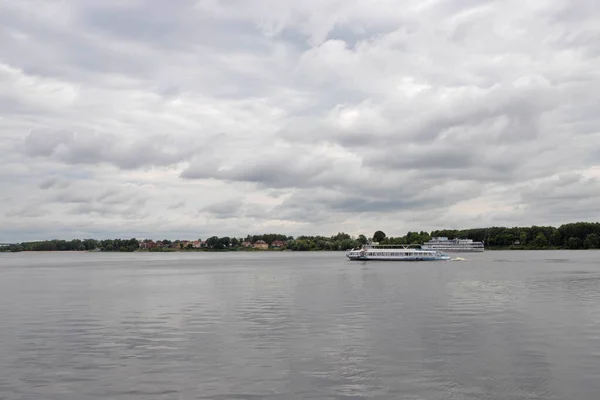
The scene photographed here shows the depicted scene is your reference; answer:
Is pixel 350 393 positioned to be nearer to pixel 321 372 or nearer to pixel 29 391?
pixel 321 372

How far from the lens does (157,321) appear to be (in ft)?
159

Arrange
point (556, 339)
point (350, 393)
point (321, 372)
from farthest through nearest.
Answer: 1. point (556, 339)
2. point (321, 372)
3. point (350, 393)

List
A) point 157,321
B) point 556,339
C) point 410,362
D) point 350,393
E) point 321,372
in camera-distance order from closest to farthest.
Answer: point 350,393 < point 321,372 < point 410,362 < point 556,339 < point 157,321

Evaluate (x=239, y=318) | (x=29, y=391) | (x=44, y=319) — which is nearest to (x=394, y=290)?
(x=239, y=318)

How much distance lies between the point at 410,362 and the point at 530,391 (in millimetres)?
7015

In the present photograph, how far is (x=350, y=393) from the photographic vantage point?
2550 centimetres

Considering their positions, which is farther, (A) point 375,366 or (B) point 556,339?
(B) point 556,339

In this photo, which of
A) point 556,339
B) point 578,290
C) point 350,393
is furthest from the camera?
point 578,290

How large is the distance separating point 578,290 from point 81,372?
209 feet

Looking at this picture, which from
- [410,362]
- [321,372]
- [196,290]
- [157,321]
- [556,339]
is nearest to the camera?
[321,372]

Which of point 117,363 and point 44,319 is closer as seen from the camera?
point 117,363

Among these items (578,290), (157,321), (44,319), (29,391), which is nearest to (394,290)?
(578,290)

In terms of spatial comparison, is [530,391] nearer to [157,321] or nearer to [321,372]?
[321,372]

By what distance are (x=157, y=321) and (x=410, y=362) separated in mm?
24451
